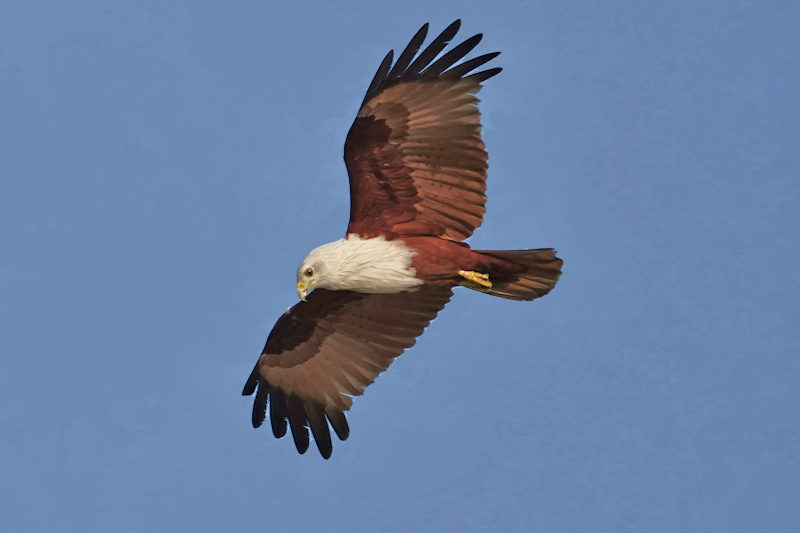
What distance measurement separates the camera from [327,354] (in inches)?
541

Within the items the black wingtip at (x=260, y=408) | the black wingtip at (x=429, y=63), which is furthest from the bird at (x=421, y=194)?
the black wingtip at (x=260, y=408)

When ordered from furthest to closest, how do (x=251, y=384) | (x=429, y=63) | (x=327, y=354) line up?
(x=251, y=384) → (x=327, y=354) → (x=429, y=63)

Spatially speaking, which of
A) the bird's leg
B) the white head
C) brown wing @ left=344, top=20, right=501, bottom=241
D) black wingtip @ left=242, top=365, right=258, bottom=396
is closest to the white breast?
the white head

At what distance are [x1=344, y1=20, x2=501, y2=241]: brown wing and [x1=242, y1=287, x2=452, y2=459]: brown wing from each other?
1091 mm

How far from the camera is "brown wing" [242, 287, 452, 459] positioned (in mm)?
13492

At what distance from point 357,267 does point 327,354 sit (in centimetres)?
149

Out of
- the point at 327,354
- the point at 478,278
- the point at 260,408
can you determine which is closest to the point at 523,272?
the point at 478,278

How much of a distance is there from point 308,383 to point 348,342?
1.87ft

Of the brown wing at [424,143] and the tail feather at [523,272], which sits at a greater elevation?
the brown wing at [424,143]

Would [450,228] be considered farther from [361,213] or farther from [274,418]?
[274,418]

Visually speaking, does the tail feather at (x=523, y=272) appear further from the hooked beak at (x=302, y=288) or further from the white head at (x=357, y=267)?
the hooked beak at (x=302, y=288)

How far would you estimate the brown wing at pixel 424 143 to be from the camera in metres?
12.3

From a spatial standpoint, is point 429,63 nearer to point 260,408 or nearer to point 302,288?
point 302,288

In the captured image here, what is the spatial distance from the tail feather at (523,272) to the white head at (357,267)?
71 centimetres
